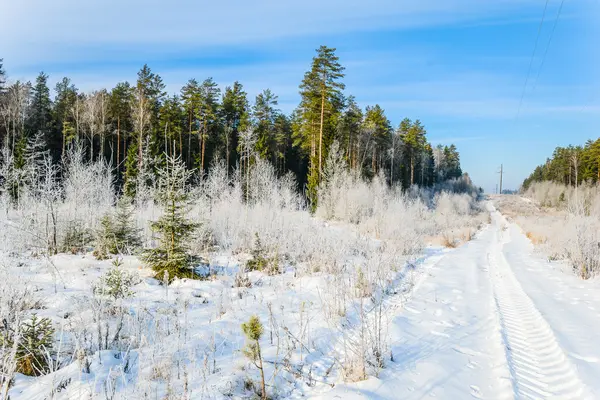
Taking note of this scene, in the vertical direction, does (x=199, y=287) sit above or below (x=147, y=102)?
below

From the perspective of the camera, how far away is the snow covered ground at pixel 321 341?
3314 millimetres

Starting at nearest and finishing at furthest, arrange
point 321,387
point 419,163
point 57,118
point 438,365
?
point 321,387 < point 438,365 < point 57,118 < point 419,163

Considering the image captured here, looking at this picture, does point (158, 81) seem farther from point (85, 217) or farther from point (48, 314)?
point (48, 314)

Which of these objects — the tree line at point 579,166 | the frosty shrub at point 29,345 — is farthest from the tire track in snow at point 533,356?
the tree line at point 579,166

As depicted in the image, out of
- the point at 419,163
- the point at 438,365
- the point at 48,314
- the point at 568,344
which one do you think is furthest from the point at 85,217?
the point at 419,163

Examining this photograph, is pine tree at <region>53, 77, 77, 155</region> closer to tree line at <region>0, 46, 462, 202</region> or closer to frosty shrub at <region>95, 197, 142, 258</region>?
tree line at <region>0, 46, 462, 202</region>

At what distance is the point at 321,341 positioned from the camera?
455 centimetres

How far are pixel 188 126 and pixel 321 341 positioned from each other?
113 feet

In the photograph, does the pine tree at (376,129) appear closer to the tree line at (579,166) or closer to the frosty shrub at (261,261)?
the tree line at (579,166)

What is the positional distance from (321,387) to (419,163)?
203 ft

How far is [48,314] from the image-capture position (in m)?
5.11

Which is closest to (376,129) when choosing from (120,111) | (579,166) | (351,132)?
(351,132)

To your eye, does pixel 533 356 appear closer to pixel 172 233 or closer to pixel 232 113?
pixel 172 233

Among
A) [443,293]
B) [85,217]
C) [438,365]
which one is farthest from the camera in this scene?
[85,217]
